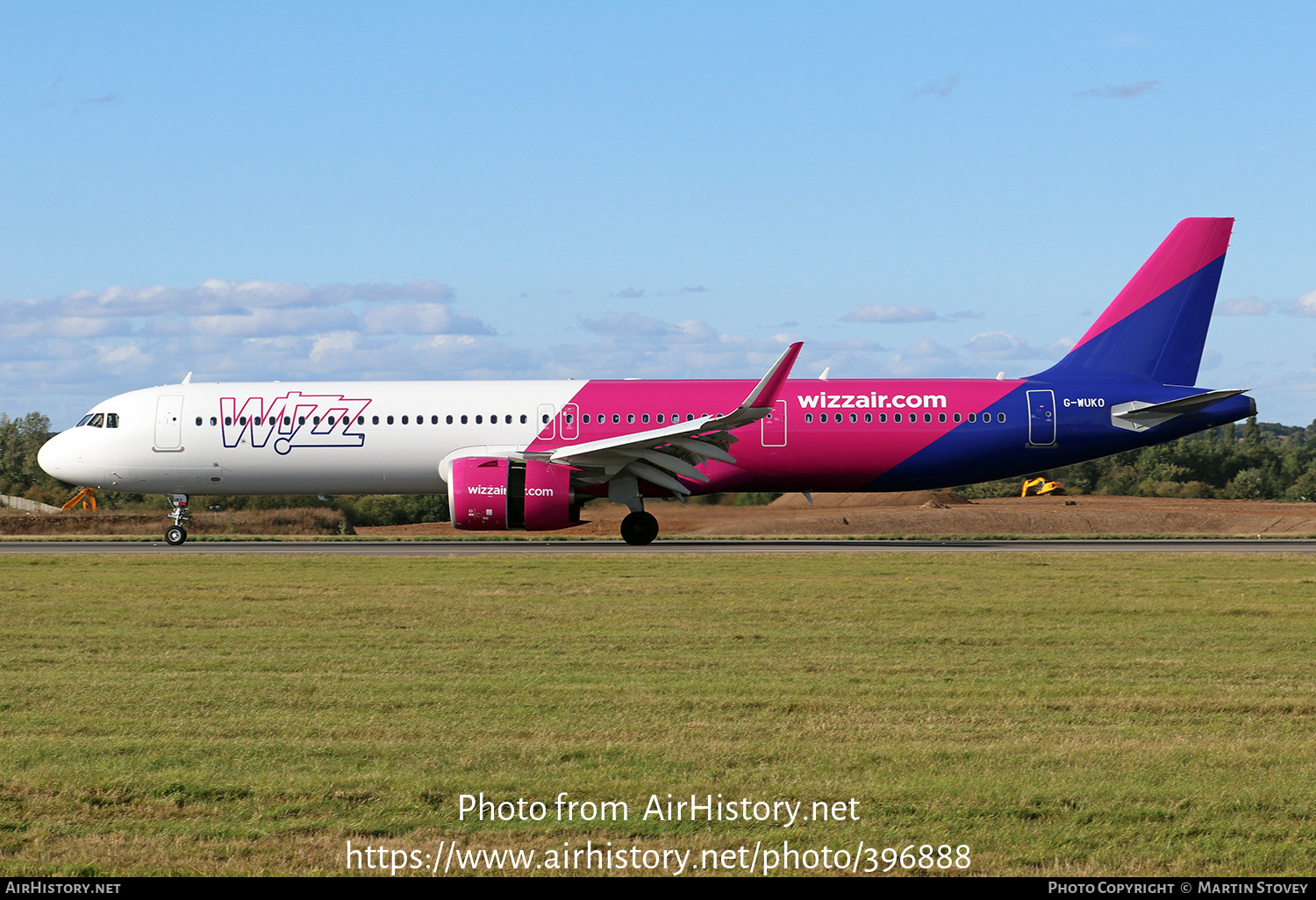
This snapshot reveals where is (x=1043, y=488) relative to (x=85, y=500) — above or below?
below

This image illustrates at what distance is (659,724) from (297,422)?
21024 millimetres

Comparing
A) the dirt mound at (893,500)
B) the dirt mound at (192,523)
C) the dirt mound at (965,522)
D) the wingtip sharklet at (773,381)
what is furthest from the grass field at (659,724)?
the dirt mound at (893,500)

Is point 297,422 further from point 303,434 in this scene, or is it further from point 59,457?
point 59,457

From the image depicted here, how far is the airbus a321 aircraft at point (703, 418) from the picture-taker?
2641 cm

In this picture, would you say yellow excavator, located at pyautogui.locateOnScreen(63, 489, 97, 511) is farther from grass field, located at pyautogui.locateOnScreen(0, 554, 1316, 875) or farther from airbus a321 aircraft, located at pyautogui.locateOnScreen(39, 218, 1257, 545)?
grass field, located at pyautogui.locateOnScreen(0, 554, 1316, 875)

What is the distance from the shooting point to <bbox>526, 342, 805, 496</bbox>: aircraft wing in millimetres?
23734

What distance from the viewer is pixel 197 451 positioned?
89.4ft

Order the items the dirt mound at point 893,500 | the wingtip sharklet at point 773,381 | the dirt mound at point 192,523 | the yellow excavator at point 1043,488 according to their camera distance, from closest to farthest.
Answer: the wingtip sharklet at point 773,381 < the dirt mound at point 192,523 < the dirt mound at point 893,500 < the yellow excavator at point 1043,488

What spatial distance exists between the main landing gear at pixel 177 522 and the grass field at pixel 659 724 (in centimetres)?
1184

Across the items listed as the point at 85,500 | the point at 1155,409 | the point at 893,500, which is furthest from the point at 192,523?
the point at 1155,409

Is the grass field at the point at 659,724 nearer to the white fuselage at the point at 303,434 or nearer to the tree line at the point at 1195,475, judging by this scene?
the white fuselage at the point at 303,434

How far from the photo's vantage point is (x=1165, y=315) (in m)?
27.6

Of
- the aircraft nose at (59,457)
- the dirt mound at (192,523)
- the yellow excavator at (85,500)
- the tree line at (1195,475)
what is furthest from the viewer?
the tree line at (1195,475)

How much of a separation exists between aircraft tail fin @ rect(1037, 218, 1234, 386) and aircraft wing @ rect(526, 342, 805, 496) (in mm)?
7703
